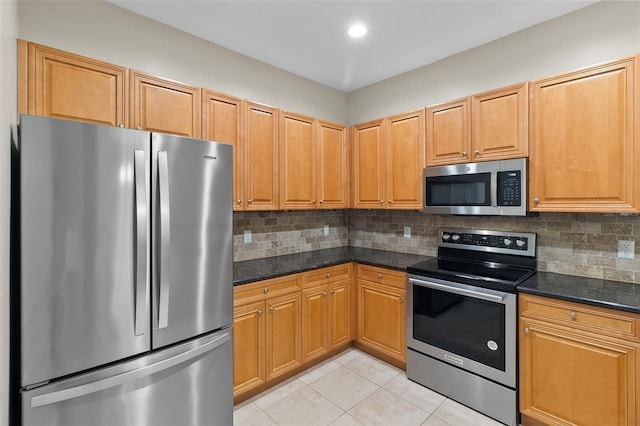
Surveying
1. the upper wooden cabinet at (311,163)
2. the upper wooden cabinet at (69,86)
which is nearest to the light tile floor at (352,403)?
the upper wooden cabinet at (311,163)

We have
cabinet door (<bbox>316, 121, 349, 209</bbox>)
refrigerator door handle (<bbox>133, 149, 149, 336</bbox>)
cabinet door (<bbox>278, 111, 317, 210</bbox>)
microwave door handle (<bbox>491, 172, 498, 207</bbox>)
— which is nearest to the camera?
refrigerator door handle (<bbox>133, 149, 149, 336</bbox>)

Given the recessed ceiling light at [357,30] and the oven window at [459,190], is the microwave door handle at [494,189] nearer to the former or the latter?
the oven window at [459,190]

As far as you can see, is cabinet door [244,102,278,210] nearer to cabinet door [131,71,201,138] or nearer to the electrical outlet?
cabinet door [131,71,201,138]

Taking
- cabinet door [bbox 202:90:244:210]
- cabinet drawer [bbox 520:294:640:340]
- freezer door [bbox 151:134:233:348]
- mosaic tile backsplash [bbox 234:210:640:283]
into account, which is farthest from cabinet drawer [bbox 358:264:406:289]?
freezer door [bbox 151:134:233:348]

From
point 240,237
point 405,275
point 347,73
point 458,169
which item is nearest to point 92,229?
point 240,237

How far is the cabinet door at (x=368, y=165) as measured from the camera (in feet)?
10.3

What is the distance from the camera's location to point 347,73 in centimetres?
322

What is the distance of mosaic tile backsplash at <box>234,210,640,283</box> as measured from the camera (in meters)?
2.13

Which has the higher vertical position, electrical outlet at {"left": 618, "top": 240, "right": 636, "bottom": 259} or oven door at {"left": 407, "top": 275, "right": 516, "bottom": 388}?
electrical outlet at {"left": 618, "top": 240, "right": 636, "bottom": 259}

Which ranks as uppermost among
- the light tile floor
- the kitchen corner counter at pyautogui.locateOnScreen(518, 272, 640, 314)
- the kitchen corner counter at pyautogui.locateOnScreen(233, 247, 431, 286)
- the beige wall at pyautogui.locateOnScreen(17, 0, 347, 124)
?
the beige wall at pyautogui.locateOnScreen(17, 0, 347, 124)

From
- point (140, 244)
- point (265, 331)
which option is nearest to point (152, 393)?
point (140, 244)

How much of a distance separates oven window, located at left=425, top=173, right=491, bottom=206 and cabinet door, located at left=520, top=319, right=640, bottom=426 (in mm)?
948

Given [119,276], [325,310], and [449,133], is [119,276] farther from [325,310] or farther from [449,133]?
[449,133]

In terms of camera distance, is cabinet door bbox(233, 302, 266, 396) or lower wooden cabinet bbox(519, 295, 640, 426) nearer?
lower wooden cabinet bbox(519, 295, 640, 426)
